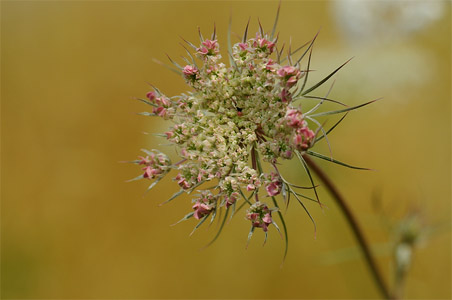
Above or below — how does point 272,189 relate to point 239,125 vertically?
below

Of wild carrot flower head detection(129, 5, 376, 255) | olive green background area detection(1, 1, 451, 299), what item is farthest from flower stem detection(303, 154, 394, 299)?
olive green background area detection(1, 1, 451, 299)

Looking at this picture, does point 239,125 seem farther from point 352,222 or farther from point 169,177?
point 169,177

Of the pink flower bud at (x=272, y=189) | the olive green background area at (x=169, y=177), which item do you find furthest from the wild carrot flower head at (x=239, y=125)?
the olive green background area at (x=169, y=177)

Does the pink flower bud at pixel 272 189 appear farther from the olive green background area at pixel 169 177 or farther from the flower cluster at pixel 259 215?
the olive green background area at pixel 169 177

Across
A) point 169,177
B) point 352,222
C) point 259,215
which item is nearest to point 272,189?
A: point 259,215

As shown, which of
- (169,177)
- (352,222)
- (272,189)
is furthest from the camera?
(169,177)

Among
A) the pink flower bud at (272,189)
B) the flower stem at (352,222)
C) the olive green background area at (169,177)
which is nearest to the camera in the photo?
the pink flower bud at (272,189)

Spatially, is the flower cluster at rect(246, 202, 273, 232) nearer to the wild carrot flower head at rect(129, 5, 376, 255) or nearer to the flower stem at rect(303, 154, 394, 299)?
the wild carrot flower head at rect(129, 5, 376, 255)
